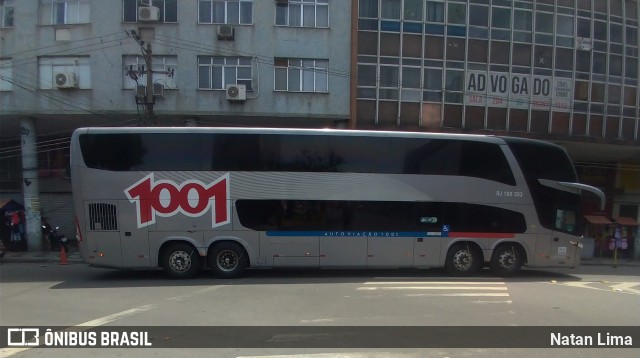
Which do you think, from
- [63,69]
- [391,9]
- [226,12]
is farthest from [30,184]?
[391,9]

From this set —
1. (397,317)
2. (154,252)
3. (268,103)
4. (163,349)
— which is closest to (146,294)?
(154,252)

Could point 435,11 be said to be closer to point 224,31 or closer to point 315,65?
point 315,65

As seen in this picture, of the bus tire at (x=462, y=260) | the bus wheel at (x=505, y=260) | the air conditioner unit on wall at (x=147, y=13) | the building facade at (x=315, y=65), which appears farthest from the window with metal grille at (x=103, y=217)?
the air conditioner unit on wall at (x=147, y=13)

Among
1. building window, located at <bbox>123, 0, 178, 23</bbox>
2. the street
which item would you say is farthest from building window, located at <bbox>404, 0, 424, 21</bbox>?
the street

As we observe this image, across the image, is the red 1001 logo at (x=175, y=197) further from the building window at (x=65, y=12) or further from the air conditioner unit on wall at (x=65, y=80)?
the building window at (x=65, y=12)

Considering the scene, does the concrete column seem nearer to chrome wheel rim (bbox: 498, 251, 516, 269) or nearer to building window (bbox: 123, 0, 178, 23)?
building window (bbox: 123, 0, 178, 23)

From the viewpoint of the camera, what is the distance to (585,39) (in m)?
24.2

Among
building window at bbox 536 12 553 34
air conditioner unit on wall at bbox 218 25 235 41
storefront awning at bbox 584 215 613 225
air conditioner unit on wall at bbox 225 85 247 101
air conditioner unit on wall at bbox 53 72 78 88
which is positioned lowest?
storefront awning at bbox 584 215 613 225

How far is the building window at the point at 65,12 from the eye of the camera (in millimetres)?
22031

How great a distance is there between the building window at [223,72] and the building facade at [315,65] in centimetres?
5

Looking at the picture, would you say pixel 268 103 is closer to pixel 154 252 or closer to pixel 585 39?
pixel 154 252

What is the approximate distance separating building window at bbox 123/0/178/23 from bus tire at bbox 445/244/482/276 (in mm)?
17126

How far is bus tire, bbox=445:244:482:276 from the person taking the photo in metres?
12.8

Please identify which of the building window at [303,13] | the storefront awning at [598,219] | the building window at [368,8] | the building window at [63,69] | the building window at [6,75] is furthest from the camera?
the storefront awning at [598,219]
